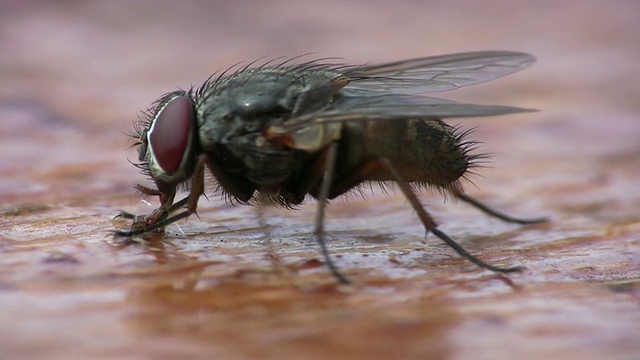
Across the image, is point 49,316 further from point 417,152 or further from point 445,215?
point 445,215

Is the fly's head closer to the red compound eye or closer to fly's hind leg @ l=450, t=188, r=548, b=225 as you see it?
the red compound eye

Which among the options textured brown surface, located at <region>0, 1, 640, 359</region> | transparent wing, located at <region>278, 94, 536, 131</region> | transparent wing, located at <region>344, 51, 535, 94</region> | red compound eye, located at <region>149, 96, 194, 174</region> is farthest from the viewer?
transparent wing, located at <region>344, 51, 535, 94</region>

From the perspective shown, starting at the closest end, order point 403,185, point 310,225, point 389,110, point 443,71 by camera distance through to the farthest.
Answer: point 389,110 → point 403,185 → point 310,225 → point 443,71

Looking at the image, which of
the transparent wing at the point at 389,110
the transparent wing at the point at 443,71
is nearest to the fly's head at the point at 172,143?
the transparent wing at the point at 389,110

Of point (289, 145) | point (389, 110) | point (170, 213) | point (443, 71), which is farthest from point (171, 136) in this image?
point (443, 71)

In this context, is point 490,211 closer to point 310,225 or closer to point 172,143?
point 310,225

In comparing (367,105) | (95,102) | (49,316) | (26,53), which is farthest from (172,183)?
(26,53)

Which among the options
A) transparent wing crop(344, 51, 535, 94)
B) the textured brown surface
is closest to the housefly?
the textured brown surface
